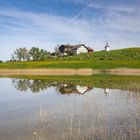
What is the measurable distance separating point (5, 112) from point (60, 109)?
157 inches

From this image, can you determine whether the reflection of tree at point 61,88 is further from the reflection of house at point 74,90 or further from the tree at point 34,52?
the tree at point 34,52

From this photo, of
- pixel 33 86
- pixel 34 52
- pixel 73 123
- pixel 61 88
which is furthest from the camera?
pixel 34 52

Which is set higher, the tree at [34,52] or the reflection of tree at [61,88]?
the tree at [34,52]

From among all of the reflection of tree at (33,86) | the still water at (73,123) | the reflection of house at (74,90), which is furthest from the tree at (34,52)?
the still water at (73,123)

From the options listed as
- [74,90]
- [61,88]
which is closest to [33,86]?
[61,88]

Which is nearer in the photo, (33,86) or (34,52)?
(33,86)

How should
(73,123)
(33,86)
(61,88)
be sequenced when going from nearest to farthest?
1. (73,123)
2. (61,88)
3. (33,86)

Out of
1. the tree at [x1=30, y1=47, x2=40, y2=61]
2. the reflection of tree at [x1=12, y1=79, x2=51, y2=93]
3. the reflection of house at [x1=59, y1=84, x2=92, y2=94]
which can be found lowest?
the reflection of tree at [x1=12, y1=79, x2=51, y2=93]

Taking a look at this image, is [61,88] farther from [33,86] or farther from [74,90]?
[33,86]

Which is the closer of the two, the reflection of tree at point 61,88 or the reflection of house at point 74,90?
the reflection of house at point 74,90

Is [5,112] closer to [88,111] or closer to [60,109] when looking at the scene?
[60,109]

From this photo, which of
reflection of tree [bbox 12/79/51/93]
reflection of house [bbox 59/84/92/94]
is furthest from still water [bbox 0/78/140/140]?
reflection of tree [bbox 12/79/51/93]

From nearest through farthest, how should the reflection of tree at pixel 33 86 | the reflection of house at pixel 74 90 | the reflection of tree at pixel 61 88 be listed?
the reflection of house at pixel 74 90, the reflection of tree at pixel 61 88, the reflection of tree at pixel 33 86

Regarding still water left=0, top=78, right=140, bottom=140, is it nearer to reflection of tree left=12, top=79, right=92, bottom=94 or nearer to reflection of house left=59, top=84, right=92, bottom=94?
reflection of house left=59, top=84, right=92, bottom=94
